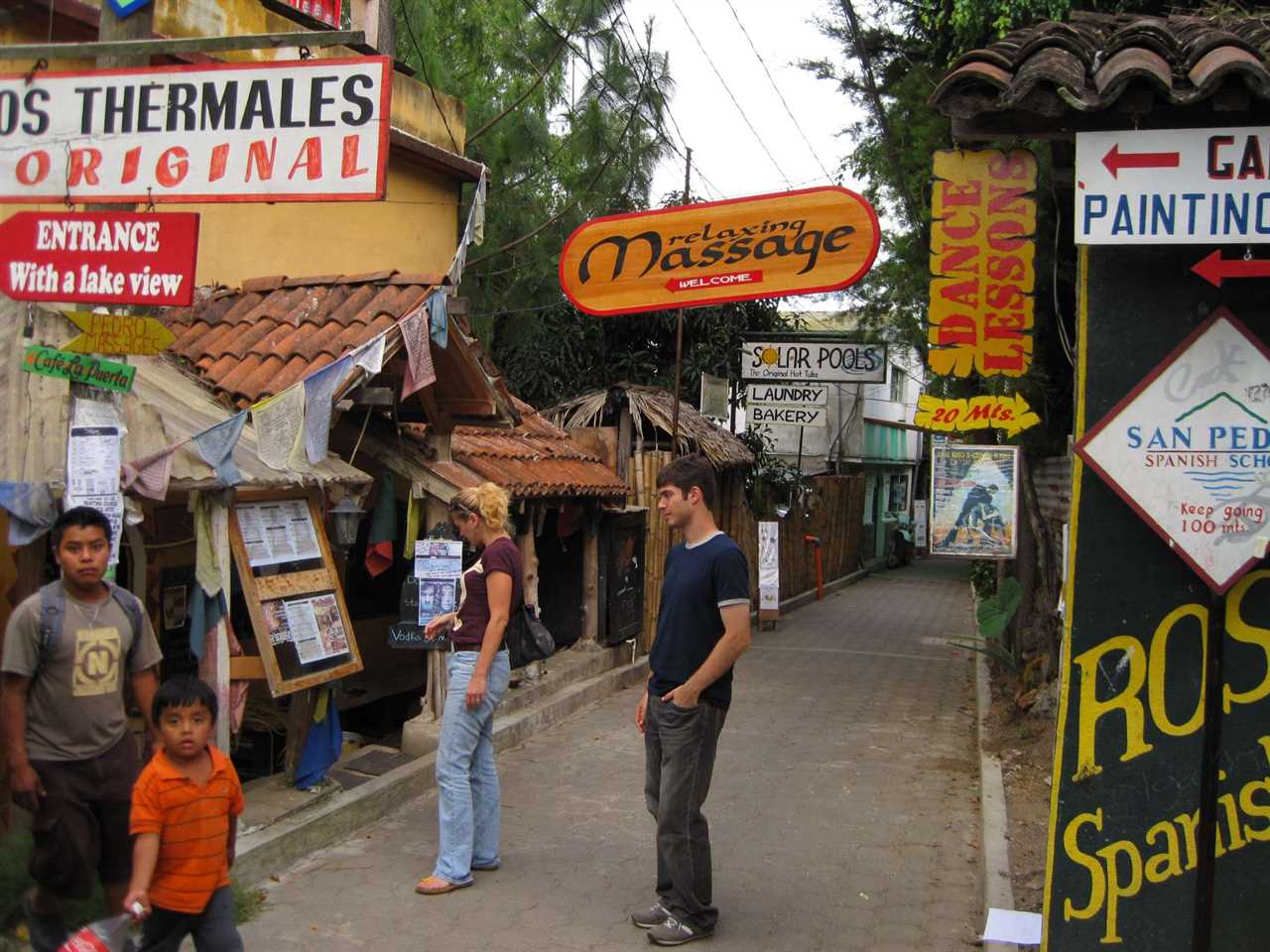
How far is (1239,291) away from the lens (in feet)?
13.3

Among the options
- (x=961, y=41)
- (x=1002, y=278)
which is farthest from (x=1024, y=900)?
(x=961, y=41)

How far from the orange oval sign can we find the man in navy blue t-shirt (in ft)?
5.73

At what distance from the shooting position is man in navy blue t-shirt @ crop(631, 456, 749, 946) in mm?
5074

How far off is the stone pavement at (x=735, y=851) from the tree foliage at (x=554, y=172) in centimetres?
712

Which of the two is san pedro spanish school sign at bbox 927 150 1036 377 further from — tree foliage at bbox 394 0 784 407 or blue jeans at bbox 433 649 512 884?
tree foliage at bbox 394 0 784 407

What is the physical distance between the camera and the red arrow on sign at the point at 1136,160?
3.90m

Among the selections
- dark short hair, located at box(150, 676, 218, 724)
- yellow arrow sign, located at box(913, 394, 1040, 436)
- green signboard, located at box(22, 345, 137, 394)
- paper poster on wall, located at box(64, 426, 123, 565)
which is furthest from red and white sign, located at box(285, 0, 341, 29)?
dark short hair, located at box(150, 676, 218, 724)

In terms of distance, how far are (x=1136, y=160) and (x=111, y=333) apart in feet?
12.9

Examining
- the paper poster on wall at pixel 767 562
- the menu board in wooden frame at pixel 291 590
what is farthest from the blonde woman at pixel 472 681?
the paper poster on wall at pixel 767 562

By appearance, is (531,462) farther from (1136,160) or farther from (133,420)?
(1136,160)

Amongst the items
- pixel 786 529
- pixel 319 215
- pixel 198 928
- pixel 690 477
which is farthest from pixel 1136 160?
pixel 786 529

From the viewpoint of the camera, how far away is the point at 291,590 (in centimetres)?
690

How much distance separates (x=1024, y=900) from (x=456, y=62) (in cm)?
1695

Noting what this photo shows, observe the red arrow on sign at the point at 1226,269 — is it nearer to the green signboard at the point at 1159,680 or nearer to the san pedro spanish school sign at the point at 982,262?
the green signboard at the point at 1159,680
